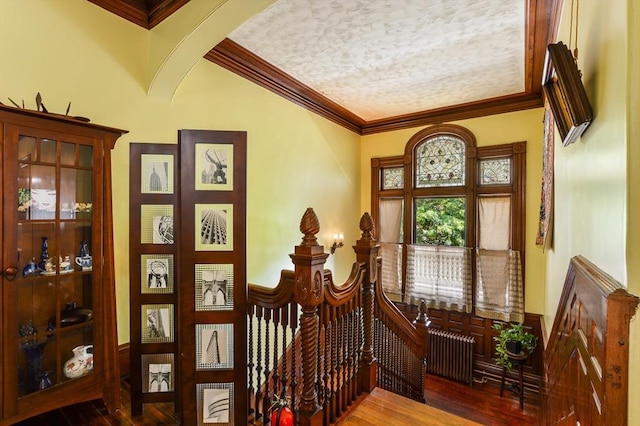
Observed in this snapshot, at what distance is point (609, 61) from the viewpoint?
1.00 m

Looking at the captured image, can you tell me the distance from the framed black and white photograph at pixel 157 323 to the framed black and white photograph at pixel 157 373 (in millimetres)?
125

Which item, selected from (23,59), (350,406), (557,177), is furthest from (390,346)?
(23,59)

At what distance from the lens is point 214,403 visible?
6.45ft

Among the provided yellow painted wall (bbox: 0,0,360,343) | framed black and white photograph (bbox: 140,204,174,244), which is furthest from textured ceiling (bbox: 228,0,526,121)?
framed black and white photograph (bbox: 140,204,174,244)

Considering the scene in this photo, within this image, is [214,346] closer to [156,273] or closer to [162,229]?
[156,273]

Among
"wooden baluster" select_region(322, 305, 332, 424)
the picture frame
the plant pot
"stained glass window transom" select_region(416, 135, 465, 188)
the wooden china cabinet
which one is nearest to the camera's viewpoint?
the picture frame

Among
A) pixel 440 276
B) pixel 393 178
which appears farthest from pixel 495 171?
pixel 440 276

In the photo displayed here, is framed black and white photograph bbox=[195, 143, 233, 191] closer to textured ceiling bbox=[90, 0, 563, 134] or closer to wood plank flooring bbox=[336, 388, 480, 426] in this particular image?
textured ceiling bbox=[90, 0, 563, 134]

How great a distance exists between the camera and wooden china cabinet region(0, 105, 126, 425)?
1.57 metres

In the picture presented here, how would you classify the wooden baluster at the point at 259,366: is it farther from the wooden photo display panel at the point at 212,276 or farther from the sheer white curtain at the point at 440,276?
the sheer white curtain at the point at 440,276

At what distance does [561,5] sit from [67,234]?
3.76 metres

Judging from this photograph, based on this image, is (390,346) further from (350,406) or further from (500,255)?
(500,255)

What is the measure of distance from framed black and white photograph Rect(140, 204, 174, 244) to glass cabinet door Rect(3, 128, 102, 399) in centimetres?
28

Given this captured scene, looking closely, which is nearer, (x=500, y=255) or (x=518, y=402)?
(x=518, y=402)
